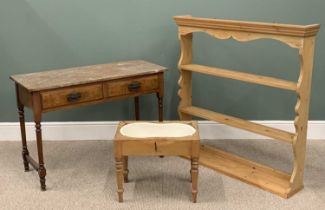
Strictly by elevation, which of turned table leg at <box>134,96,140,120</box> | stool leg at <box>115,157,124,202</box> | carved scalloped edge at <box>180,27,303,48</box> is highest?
carved scalloped edge at <box>180,27,303,48</box>

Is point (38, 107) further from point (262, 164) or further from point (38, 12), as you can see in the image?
point (262, 164)

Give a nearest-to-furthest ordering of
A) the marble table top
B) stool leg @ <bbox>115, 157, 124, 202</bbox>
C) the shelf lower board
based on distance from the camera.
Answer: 1. stool leg @ <bbox>115, 157, 124, 202</bbox>
2. the marble table top
3. the shelf lower board

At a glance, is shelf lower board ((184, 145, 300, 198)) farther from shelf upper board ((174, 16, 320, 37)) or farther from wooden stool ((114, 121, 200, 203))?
shelf upper board ((174, 16, 320, 37))

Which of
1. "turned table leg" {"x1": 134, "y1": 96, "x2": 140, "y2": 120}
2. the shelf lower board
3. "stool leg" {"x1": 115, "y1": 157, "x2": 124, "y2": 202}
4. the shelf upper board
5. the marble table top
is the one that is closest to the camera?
the shelf upper board

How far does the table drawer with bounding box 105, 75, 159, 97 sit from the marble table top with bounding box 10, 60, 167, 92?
0.16ft

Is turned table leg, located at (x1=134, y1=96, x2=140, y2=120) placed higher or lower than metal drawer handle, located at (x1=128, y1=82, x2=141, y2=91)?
lower

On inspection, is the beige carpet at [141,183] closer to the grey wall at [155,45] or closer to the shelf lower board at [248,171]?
the shelf lower board at [248,171]

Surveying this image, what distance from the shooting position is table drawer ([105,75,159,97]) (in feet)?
10.1

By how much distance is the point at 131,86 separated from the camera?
3.15m

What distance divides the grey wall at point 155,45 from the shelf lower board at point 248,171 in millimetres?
558

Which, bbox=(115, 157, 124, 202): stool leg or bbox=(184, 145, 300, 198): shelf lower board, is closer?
bbox=(115, 157, 124, 202): stool leg

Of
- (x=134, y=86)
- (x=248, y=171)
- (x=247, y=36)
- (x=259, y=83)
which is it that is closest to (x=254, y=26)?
(x=247, y=36)

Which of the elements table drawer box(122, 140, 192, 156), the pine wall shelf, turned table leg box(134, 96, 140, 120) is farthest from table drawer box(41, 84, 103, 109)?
the pine wall shelf

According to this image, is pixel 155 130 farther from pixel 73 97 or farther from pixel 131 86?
pixel 73 97
